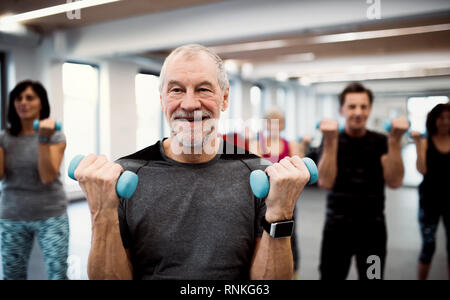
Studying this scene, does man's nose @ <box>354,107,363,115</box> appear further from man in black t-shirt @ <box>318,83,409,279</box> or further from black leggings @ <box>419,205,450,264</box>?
black leggings @ <box>419,205,450,264</box>

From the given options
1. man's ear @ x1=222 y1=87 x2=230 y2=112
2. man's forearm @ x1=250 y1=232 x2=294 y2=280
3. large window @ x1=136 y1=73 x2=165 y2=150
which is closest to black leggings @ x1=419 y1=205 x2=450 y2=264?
man's forearm @ x1=250 y1=232 x2=294 y2=280

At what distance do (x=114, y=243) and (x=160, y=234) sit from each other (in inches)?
3.5

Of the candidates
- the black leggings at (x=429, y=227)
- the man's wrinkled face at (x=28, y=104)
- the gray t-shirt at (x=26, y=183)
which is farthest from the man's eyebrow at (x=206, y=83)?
the black leggings at (x=429, y=227)

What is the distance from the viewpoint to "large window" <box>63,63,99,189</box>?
0.57 metres

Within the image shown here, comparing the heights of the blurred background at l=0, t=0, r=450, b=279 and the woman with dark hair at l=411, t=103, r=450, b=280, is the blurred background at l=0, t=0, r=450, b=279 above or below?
above

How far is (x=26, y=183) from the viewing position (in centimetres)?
99

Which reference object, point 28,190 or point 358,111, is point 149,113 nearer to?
point 28,190

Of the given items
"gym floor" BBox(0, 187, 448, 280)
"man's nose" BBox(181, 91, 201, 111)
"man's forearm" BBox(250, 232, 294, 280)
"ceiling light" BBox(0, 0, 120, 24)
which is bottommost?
"gym floor" BBox(0, 187, 448, 280)

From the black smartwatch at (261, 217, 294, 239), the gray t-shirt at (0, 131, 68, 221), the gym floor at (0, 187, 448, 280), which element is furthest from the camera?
the gray t-shirt at (0, 131, 68, 221)

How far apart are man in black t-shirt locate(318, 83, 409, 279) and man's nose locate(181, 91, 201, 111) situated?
2.42 feet

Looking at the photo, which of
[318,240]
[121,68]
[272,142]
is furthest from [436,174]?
[318,240]

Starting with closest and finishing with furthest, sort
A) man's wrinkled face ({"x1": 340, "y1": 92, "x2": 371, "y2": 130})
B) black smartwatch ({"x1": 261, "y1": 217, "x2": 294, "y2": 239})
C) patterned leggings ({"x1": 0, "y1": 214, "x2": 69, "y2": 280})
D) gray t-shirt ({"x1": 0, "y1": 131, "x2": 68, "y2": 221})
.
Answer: black smartwatch ({"x1": 261, "y1": 217, "x2": 294, "y2": 239}) → patterned leggings ({"x1": 0, "y1": 214, "x2": 69, "y2": 280}) → gray t-shirt ({"x1": 0, "y1": 131, "x2": 68, "y2": 221}) → man's wrinkled face ({"x1": 340, "y1": 92, "x2": 371, "y2": 130})

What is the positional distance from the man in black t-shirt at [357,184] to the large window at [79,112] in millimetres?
844
